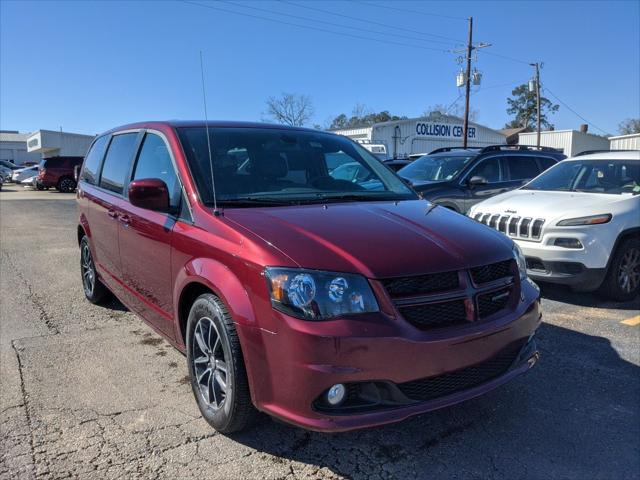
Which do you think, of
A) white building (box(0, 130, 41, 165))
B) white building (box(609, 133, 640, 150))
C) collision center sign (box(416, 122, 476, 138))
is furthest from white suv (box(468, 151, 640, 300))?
white building (box(0, 130, 41, 165))

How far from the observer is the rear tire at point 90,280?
17.5 ft

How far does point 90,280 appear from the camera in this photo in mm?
5516

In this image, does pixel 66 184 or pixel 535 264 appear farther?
pixel 66 184

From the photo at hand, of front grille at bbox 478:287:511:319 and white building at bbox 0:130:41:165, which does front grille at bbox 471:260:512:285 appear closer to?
front grille at bbox 478:287:511:319

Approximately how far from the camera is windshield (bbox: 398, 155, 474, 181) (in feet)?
30.1

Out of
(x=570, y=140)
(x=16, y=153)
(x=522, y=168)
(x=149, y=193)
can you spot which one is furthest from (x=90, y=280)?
(x=16, y=153)

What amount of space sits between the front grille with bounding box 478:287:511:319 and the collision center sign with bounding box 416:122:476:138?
34.7 m

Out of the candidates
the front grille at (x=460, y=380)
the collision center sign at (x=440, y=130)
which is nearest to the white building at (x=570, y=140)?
the collision center sign at (x=440, y=130)

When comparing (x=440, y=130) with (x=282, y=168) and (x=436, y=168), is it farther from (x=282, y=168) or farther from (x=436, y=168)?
(x=282, y=168)

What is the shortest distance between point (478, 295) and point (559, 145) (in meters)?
45.5

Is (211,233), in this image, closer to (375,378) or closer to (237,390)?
(237,390)

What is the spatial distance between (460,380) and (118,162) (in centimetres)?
350

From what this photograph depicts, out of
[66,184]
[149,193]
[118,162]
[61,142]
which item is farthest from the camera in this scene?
[61,142]

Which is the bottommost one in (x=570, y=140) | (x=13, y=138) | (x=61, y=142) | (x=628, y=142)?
(x=628, y=142)
